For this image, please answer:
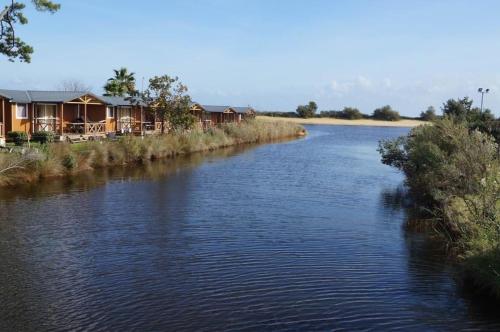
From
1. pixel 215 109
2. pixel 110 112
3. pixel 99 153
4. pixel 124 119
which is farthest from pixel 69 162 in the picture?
pixel 215 109

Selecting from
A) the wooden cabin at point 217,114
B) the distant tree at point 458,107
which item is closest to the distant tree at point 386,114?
the wooden cabin at point 217,114

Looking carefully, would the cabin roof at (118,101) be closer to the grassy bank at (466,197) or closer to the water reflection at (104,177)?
the water reflection at (104,177)

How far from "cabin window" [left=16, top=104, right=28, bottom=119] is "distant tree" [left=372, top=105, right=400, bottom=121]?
116 meters

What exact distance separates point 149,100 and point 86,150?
50.8 ft

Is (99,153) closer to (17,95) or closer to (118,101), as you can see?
(17,95)

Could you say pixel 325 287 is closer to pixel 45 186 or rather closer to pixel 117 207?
pixel 117 207

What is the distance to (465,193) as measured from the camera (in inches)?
597

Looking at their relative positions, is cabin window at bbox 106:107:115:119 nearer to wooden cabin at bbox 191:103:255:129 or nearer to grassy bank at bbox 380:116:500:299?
wooden cabin at bbox 191:103:255:129

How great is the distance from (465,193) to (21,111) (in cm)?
3178

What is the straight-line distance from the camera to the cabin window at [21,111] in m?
38.5

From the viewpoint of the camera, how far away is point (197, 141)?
4578cm

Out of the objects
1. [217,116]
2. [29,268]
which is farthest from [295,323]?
[217,116]

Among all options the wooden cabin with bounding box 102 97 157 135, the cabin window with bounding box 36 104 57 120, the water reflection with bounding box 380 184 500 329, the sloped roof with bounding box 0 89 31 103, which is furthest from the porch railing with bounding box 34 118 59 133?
the water reflection with bounding box 380 184 500 329

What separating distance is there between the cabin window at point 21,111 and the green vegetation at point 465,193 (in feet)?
85.7
